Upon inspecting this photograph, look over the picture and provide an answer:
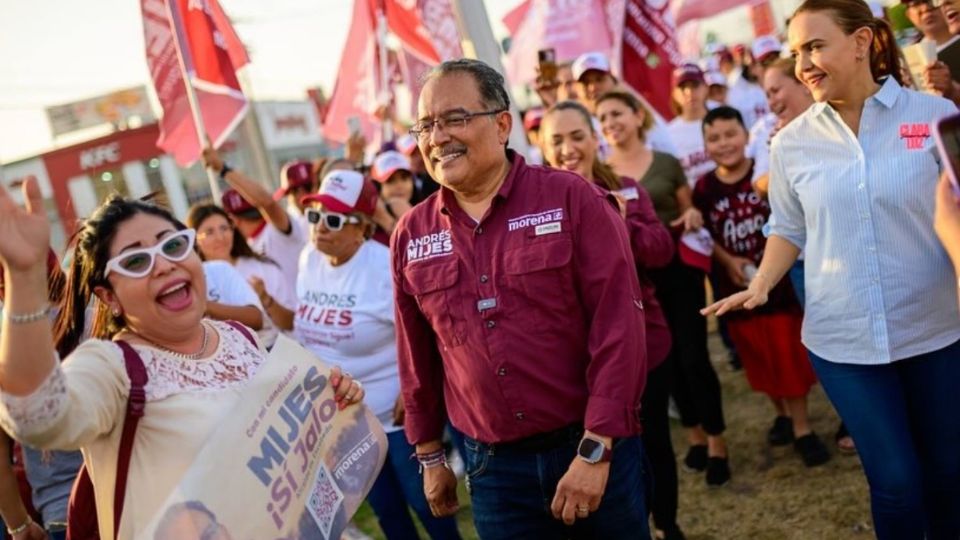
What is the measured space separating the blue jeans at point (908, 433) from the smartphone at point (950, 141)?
1.27 m

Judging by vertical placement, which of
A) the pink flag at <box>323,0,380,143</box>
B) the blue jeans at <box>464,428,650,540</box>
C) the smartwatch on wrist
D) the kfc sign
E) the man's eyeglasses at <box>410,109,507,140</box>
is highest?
the kfc sign

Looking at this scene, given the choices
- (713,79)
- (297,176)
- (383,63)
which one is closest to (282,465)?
(297,176)

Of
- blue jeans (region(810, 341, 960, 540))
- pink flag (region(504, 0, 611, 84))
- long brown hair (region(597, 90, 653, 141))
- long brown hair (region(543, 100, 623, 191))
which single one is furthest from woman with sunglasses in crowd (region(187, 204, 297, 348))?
pink flag (region(504, 0, 611, 84))

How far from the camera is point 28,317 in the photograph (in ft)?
5.41

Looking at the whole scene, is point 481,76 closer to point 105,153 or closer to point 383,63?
point 383,63

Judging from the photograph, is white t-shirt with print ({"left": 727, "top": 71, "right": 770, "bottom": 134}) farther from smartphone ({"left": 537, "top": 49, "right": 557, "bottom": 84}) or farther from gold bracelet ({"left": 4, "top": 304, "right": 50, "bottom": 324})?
gold bracelet ({"left": 4, "top": 304, "right": 50, "bottom": 324})

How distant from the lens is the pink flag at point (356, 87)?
7.17 m

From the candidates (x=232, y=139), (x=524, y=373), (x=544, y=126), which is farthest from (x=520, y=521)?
(x=232, y=139)

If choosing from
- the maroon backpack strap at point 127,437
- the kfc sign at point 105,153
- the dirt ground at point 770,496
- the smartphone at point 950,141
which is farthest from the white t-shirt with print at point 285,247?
the kfc sign at point 105,153

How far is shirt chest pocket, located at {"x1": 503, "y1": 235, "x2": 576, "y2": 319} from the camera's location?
7.66 ft

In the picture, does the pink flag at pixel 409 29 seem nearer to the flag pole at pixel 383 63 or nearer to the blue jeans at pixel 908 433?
the flag pole at pixel 383 63

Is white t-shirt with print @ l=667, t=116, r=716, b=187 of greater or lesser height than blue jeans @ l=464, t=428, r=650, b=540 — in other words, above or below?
above

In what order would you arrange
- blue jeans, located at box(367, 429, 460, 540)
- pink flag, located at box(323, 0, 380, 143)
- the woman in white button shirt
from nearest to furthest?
the woman in white button shirt < blue jeans, located at box(367, 429, 460, 540) < pink flag, located at box(323, 0, 380, 143)

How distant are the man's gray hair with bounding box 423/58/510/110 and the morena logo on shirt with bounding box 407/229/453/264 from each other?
0.42 metres
